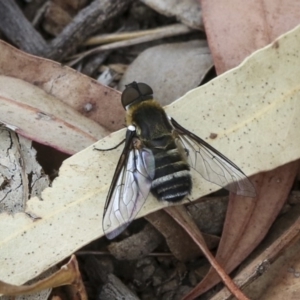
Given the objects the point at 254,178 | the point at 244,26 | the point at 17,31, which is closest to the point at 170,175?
the point at 254,178

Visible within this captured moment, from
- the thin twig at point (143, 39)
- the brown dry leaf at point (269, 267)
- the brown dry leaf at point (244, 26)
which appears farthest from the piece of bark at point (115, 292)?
the thin twig at point (143, 39)

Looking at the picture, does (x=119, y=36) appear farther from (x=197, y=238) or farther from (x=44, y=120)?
(x=197, y=238)

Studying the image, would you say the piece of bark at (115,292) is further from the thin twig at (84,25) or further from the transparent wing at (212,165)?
the thin twig at (84,25)

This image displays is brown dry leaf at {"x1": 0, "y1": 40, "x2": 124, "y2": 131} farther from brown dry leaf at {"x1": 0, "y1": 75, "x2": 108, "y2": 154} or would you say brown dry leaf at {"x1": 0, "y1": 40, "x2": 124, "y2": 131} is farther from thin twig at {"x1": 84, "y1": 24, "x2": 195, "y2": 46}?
thin twig at {"x1": 84, "y1": 24, "x2": 195, "y2": 46}

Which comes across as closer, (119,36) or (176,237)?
(176,237)

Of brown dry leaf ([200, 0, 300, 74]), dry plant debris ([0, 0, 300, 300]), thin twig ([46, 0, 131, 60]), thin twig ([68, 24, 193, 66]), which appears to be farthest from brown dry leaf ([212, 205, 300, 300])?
thin twig ([46, 0, 131, 60])
